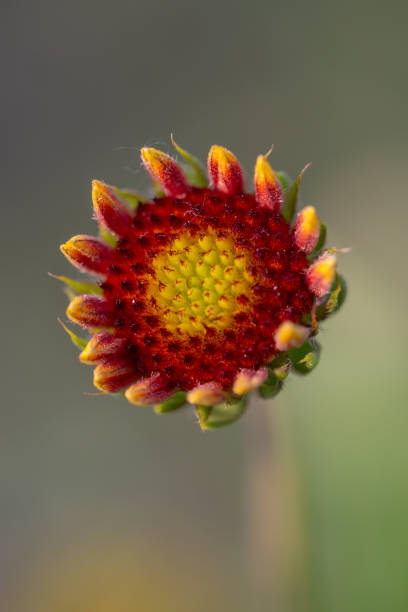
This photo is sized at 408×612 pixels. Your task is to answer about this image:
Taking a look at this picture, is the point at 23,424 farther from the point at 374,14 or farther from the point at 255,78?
the point at 374,14

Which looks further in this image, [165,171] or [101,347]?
[165,171]

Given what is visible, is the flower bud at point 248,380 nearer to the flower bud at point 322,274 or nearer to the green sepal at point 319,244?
the flower bud at point 322,274

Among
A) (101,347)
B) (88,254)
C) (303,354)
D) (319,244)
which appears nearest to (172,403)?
(101,347)

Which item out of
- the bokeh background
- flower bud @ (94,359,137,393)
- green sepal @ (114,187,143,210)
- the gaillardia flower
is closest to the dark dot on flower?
the gaillardia flower

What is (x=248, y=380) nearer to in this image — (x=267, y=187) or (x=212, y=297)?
(x=212, y=297)

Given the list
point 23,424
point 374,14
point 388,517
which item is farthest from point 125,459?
point 374,14

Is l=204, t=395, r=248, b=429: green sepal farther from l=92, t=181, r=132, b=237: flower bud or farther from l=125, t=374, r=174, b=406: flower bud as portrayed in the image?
l=92, t=181, r=132, b=237: flower bud
